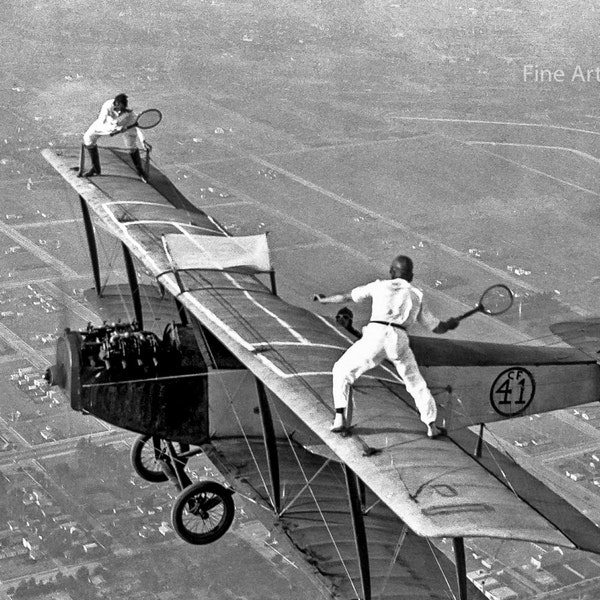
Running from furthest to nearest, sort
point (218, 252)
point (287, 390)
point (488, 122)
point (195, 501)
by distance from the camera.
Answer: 1. point (488, 122)
2. point (218, 252)
3. point (195, 501)
4. point (287, 390)

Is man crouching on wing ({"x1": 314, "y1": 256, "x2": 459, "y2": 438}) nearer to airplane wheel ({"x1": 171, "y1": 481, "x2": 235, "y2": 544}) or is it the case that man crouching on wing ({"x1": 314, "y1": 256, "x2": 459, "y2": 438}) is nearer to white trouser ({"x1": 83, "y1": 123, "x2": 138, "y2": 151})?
airplane wheel ({"x1": 171, "y1": 481, "x2": 235, "y2": 544})

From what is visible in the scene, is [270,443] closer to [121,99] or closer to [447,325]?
[447,325]

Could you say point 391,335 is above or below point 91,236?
above

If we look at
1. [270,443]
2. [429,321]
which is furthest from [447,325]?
[270,443]

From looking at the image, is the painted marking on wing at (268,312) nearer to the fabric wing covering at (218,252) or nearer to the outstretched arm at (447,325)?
the fabric wing covering at (218,252)

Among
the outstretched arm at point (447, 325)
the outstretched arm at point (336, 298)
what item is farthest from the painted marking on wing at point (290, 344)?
the outstretched arm at point (447, 325)
